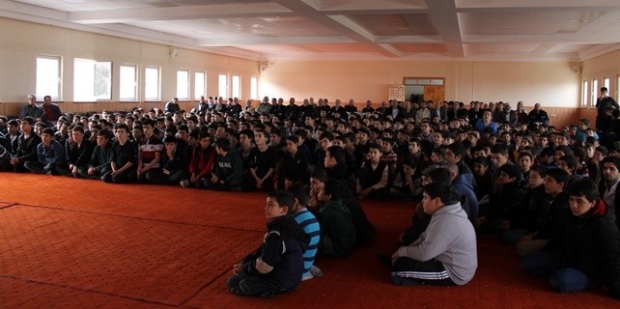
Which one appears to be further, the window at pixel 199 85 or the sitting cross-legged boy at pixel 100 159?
the window at pixel 199 85

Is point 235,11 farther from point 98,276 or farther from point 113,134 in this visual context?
point 98,276

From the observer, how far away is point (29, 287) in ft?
13.3

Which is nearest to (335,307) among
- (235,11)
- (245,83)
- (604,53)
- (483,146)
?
(483,146)

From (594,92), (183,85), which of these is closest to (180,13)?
(183,85)

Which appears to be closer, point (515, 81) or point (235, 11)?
point (235, 11)

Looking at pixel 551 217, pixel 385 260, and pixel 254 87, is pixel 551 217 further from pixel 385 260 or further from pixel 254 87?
pixel 254 87

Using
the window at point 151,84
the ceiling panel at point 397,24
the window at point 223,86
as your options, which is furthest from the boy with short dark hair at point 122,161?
the window at point 223,86

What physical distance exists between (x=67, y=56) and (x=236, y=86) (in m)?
10.4

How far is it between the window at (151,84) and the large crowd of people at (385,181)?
4742 millimetres

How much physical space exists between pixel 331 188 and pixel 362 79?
2103cm

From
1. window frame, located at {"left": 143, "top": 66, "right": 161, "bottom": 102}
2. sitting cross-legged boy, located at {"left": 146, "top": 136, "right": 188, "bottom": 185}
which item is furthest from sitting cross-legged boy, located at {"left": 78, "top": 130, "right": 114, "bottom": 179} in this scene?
window frame, located at {"left": 143, "top": 66, "right": 161, "bottom": 102}

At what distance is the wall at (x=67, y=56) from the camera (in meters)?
12.5

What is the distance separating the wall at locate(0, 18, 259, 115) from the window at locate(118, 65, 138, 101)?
0.66 feet

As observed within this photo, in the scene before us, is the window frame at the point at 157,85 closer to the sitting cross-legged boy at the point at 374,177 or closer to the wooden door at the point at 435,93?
the sitting cross-legged boy at the point at 374,177
